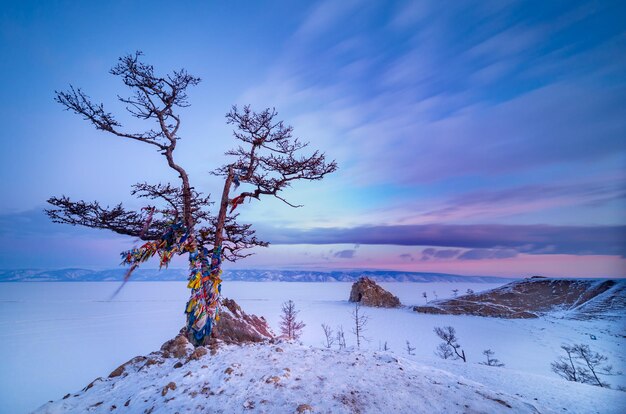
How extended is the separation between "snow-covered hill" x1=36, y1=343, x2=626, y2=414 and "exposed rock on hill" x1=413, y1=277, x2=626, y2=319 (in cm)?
5452

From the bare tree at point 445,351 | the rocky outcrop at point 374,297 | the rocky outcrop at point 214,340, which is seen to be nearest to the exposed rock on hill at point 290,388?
the rocky outcrop at point 214,340

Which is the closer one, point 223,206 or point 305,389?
point 305,389

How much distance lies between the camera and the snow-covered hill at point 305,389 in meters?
3.63

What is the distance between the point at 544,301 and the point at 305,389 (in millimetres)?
68083

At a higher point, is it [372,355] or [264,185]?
[264,185]

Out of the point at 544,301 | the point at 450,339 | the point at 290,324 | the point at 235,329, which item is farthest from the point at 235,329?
the point at 544,301

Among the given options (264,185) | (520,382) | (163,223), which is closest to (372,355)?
(520,382)

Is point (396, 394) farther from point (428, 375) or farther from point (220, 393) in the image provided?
point (220, 393)

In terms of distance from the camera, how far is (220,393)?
405cm

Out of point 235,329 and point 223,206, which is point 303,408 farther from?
point 235,329

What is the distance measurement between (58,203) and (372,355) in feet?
30.1

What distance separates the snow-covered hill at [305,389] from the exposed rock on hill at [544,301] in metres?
54.5

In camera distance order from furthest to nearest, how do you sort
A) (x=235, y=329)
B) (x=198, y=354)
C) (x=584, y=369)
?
(x=584, y=369) → (x=235, y=329) → (x=198, y=354)

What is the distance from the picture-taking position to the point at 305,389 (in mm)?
3924
